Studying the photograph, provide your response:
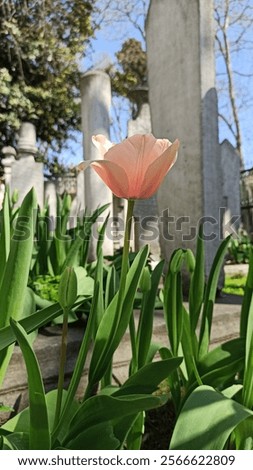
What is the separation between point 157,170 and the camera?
514mm

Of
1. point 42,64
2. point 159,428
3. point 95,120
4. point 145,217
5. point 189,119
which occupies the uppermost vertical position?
point 42,64

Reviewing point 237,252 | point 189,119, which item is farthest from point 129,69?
point 189,119

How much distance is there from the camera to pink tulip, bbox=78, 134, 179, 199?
1.66ft

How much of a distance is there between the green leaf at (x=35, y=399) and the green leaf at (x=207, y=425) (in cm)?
17

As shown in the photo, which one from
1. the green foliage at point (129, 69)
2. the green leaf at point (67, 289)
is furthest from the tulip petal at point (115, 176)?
the green foliage at point (129, 69)

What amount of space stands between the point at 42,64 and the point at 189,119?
677 cm

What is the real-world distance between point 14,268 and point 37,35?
305 inches

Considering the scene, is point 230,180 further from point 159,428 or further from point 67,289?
point 67,289

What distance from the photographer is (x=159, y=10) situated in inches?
86.4

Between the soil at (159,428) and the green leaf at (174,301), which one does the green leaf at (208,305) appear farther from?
the soil at (159,428)

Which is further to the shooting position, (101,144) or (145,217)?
(145,217)

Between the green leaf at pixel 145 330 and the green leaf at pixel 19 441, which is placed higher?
the green leaf at pixel 145 330

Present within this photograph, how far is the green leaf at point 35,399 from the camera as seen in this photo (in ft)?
1.46

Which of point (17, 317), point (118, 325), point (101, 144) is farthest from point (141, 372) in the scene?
point (101, 144)
